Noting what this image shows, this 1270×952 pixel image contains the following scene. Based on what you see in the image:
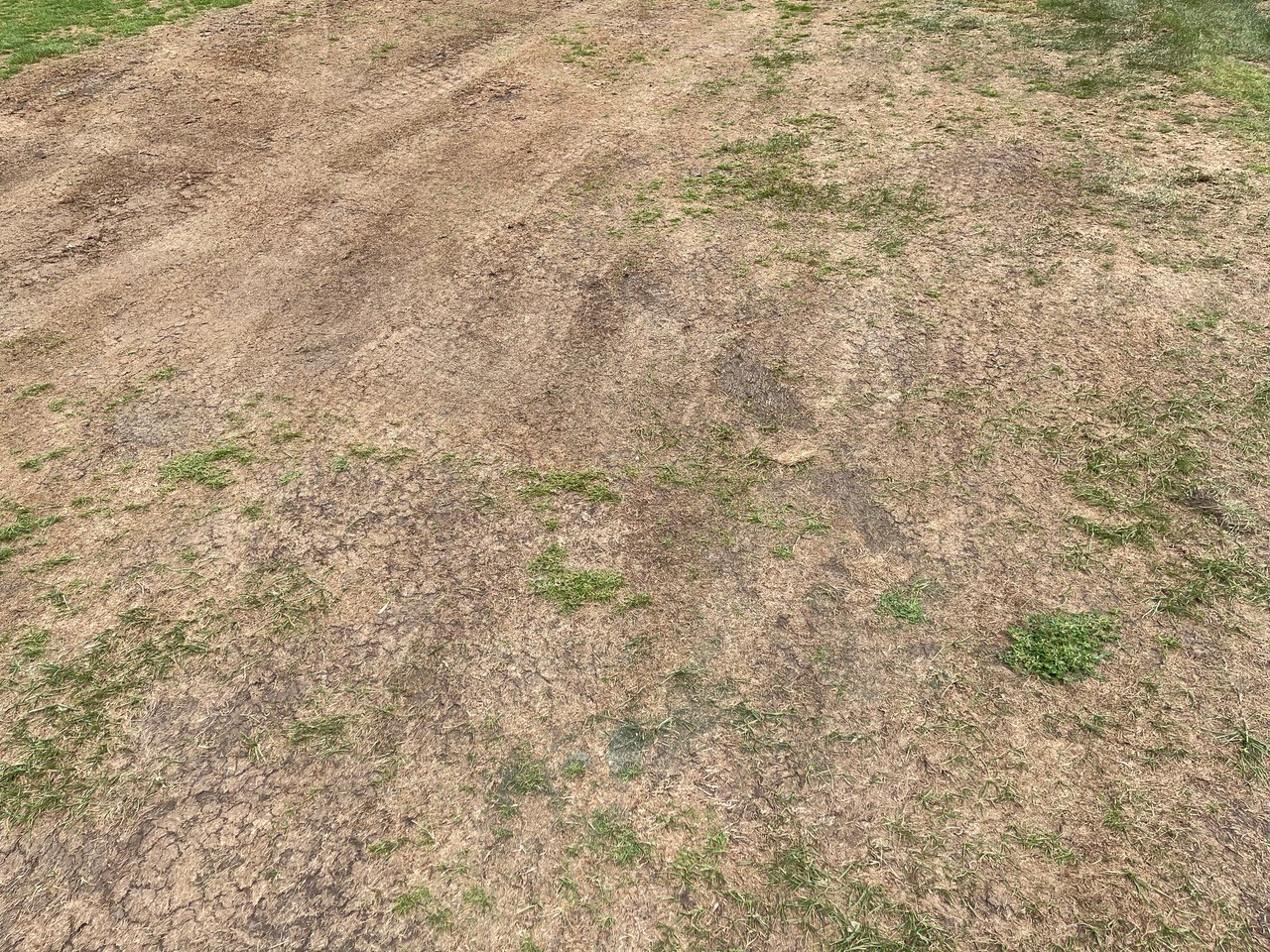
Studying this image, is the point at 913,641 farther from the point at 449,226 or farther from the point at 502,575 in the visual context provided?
the point at 449,226

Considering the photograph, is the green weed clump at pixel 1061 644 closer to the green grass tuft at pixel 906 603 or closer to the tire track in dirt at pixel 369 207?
the green grass tuft at pixel 906 603

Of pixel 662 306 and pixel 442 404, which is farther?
pixel 662 306

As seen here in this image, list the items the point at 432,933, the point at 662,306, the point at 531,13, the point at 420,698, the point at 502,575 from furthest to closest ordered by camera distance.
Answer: the point at 531,13 → the point at 662,306 → the point at 502,575 → the point at 420,698 → the point at 432,933

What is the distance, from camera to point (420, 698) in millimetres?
3145

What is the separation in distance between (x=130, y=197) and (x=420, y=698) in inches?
202

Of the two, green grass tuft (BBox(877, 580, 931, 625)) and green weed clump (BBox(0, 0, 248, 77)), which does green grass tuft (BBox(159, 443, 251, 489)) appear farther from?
green weed clump (BBox(0, 0, 248, 77))

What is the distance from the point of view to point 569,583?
3.51 m

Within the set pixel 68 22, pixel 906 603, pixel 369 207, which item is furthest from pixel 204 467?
pixel 68 22

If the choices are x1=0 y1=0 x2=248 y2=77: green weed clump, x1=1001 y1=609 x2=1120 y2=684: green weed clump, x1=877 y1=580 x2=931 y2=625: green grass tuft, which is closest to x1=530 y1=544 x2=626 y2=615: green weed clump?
x1=877 y1=580 x2=931 y2=625: green grass tuft

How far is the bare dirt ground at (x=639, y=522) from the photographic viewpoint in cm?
266

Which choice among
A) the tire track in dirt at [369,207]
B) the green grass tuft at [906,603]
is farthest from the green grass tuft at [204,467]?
the green grass tuft at [906,603]

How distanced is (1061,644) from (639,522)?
1.83 meters

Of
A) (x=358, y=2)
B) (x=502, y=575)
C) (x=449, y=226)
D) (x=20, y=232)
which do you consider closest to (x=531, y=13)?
(x=358, y=2)

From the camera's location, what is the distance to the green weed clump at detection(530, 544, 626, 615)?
11.3 feet
